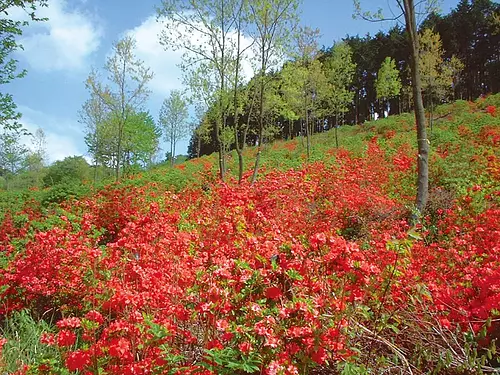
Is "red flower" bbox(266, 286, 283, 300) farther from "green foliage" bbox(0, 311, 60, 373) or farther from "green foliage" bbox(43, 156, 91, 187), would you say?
"green foliage" bbox(43, 156, 91, 187)

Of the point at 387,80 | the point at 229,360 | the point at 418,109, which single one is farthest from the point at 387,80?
the point at 229,360

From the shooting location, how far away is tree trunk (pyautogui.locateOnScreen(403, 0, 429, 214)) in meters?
7.69

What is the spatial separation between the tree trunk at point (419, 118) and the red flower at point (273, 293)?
583 centimetres

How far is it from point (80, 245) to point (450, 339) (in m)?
4.30

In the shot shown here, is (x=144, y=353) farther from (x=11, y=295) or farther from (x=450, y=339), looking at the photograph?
(x=11, y=295)

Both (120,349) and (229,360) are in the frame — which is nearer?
(229,360)

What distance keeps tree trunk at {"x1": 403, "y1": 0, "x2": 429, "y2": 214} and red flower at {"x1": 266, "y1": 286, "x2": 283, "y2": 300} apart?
5.83 m

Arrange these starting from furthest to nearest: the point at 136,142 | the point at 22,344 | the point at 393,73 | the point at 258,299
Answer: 1. the point at 393,73
2. the point at 136,142
3. the point at 22,344
4. the point at 258,299

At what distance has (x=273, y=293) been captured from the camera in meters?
2.59

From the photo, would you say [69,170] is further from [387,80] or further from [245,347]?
[245,347]

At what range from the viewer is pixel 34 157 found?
159 feet

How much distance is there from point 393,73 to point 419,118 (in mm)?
36241

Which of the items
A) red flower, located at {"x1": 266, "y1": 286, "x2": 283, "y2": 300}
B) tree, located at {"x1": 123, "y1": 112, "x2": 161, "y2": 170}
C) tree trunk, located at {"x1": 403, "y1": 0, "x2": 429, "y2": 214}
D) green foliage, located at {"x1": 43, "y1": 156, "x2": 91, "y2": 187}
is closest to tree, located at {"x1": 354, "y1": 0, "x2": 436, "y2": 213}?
tree trunk, located at {"x1": 403, "y1": 0, "x2": 429, "y2": 214}

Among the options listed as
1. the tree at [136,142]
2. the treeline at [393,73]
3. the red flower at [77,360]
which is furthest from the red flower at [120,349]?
the tree at [136,142]
